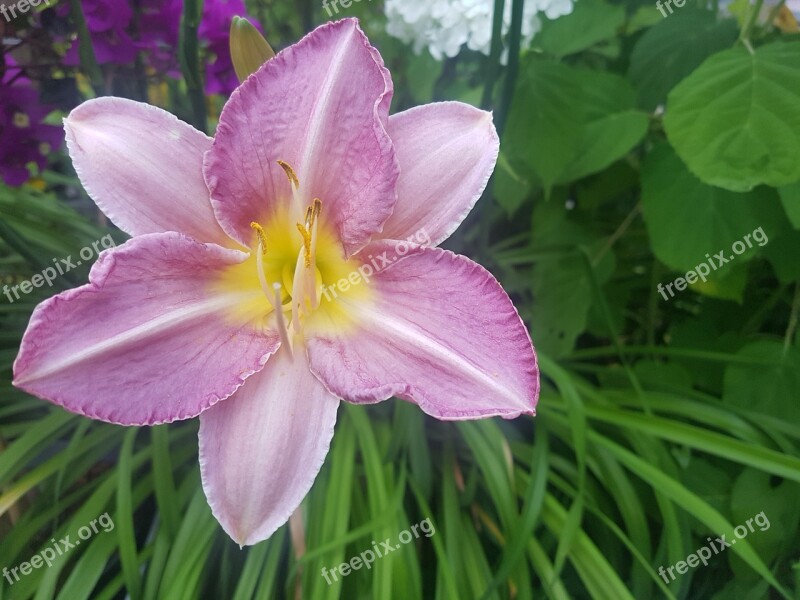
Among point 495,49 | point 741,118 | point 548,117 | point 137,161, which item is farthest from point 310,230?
point 741,118

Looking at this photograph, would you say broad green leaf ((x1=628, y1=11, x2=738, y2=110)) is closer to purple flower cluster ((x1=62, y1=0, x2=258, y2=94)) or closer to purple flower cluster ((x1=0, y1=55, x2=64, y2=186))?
purple flower cluster ((x1=62, y1=0, x2=258, y2=94))

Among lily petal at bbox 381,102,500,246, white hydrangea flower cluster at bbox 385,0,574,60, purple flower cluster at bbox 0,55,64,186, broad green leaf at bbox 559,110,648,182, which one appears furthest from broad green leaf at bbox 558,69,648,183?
purple flower cluster at bbox 0,55,64,186

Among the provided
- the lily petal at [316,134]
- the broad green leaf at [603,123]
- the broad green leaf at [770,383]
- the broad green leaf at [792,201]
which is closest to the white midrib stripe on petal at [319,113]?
the lily petal at [316,134]

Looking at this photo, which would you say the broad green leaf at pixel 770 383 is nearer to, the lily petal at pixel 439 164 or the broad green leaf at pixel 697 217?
the broad green leaf at pixel 697 217

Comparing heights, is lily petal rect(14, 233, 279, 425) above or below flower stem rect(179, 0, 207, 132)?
below

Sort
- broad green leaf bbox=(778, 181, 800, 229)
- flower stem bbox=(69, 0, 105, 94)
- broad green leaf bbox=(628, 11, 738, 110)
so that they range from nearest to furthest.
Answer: flower stem bbox=(69, 0, 105, 94) → broad green leaf bbox=(778, 181, 800, 229) → broad green leaf bbox=(628, 11, 738, 110)

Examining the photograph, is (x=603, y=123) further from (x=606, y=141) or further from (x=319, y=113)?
(x=319, y=113)

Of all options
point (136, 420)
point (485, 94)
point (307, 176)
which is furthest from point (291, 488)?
point (485, 94)

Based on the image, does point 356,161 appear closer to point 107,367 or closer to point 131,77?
point 107,367
